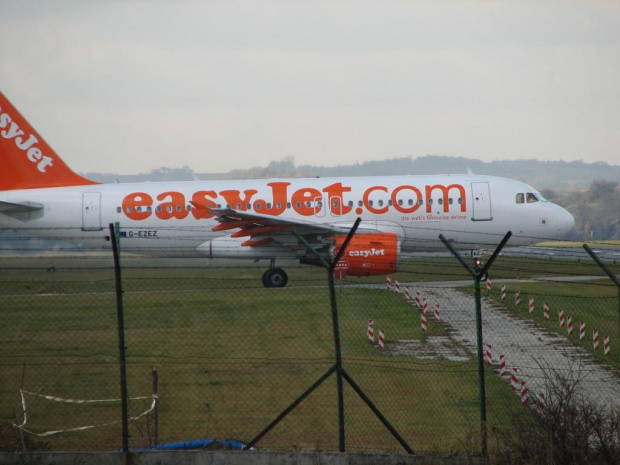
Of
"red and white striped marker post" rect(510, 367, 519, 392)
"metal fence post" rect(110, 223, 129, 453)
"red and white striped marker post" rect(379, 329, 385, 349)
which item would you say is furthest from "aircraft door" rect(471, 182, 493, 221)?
"metal fence post" rect(110, 223, 129, 453)

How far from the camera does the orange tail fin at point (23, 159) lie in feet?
105

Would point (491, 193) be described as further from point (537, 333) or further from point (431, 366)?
point (431, 366)

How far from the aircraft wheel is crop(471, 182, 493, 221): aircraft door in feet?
22.4

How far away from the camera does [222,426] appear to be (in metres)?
13.8

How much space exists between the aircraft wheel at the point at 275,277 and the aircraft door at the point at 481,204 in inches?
269

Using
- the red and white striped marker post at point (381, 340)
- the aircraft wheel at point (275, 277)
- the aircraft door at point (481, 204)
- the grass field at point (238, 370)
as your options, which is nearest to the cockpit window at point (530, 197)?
the aircraft door at point (481, 204)

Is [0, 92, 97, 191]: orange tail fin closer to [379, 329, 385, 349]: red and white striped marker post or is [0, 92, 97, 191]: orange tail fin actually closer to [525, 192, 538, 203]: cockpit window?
[525, 192, 538, 203]: cockpit window

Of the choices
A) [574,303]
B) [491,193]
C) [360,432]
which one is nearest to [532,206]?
[491,193]

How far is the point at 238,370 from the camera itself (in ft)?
55.7

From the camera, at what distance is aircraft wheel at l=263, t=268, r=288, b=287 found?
29125 mm

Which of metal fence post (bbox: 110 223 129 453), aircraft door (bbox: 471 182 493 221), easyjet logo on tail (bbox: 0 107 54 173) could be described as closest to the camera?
metal fence post (bbox: 110 223 129 453)

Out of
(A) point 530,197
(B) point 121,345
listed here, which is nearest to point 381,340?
(B) point 121,345

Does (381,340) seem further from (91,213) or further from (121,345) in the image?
(91,213)

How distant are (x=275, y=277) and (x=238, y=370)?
12.2 meters
